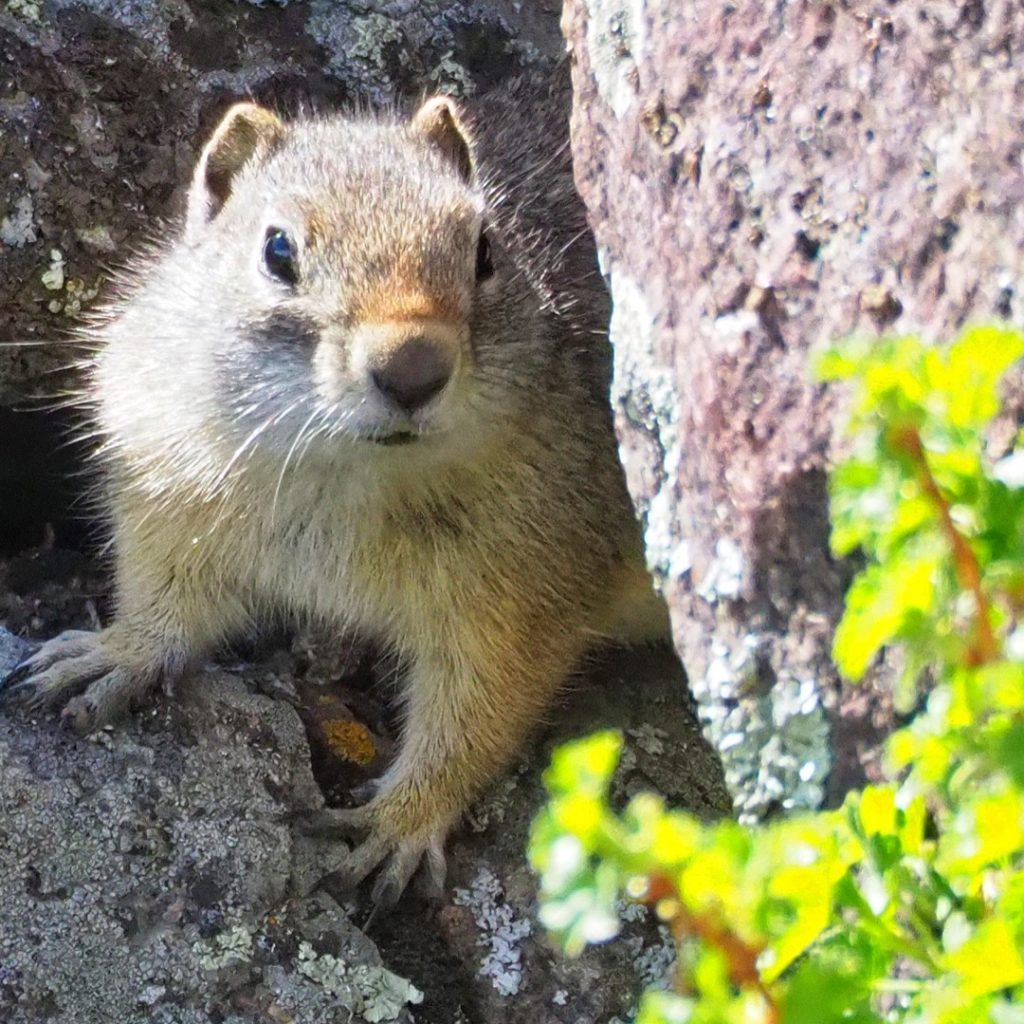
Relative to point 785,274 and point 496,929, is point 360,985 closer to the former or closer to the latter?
point 496,929

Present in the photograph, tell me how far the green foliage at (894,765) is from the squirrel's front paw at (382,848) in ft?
8.03

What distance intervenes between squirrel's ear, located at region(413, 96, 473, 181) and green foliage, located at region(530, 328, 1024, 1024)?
2914 millimetres

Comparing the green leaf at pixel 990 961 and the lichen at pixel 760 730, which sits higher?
the green leaf at pixel 990 961

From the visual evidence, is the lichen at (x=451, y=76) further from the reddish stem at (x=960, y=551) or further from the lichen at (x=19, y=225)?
the reddish stem at (x=960, y=551)

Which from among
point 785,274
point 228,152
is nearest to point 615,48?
point 785,274

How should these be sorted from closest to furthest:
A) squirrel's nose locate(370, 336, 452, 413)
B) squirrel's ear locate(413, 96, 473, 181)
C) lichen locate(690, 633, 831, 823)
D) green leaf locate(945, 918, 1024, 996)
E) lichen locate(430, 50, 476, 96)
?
green leaf locate(945, 918, 1024, 996) → lichen locate(690, 633, 831, 823) → squirrel's nose locate(370, 336, 452, 413) → squirrel's ear locate(413, 96, 473, 181) → lichen locate(430, 50, 476, 96)

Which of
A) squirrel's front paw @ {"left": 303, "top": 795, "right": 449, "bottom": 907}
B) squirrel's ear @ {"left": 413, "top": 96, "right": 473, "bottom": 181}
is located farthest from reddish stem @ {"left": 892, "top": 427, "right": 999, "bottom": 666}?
squirrel's ear @ {"left": 413, "top": 96, "right": 473, "bottom": 181}

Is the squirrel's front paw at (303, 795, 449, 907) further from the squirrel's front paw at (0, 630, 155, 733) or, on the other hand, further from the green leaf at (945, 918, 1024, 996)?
the green leaf at (945, 918, 1024, 996)

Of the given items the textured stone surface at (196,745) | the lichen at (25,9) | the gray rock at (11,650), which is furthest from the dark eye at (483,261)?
the lichen at (25,9)

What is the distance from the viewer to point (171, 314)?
171 inches

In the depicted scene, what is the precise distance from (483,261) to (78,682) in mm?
1724

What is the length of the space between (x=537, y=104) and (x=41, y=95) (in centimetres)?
173

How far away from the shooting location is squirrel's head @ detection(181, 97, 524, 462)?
3525mm

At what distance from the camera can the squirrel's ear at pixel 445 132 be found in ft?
14.5
